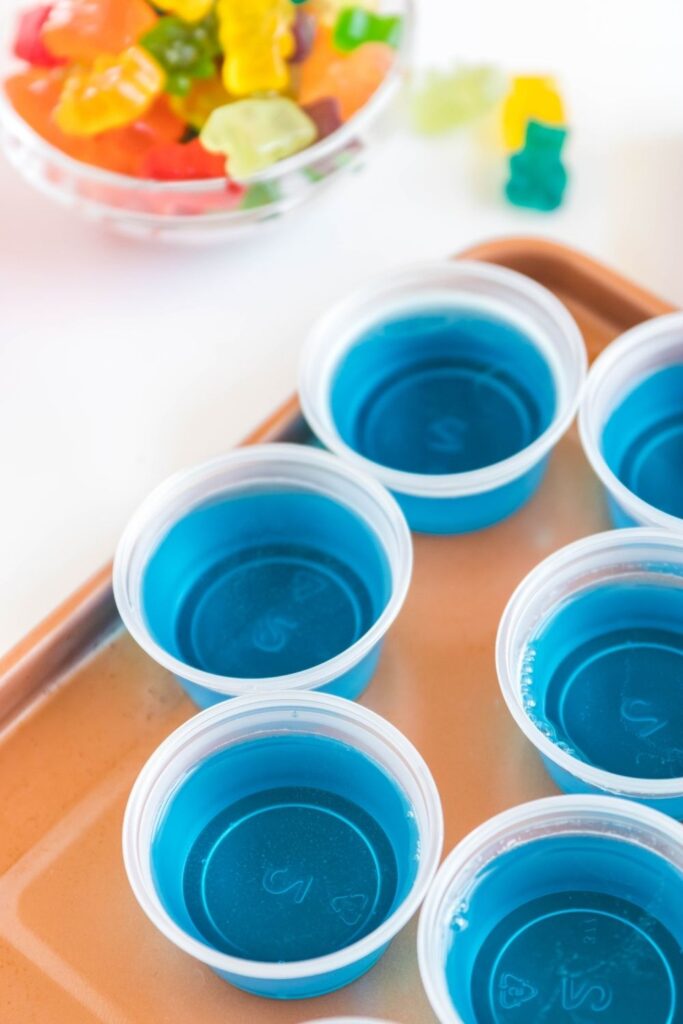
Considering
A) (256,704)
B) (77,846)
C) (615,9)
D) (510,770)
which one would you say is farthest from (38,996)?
(615,9)

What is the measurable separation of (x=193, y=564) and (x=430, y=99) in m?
0.54

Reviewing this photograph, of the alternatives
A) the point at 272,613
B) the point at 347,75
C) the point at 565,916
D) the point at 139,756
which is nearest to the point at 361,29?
the point at 347,75

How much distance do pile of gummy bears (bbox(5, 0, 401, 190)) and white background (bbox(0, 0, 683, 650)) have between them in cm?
11

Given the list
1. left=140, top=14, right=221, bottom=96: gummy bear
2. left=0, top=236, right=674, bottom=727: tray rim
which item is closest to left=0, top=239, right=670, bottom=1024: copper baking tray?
left=0, top=236, right=674, bottom=727: tray rim

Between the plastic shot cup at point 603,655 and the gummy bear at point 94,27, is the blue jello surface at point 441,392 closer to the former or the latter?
the plastic shot cup at point 603,655

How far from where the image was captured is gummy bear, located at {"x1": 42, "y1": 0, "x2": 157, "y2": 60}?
106cm

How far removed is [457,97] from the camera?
1.21 meters

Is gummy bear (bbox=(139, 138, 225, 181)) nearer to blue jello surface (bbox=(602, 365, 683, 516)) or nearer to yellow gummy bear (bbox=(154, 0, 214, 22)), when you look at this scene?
yellow gummy bear (bbox=(154, 0, 214, 22))

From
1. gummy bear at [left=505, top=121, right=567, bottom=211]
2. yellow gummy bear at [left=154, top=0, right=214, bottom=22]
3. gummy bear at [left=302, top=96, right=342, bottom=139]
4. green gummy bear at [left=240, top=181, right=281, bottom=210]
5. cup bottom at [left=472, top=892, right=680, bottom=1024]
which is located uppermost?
yellow gummy bear at [left=154, top=0, right=214, bottom=22]

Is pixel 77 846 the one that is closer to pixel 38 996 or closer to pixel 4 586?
pixel 38 996

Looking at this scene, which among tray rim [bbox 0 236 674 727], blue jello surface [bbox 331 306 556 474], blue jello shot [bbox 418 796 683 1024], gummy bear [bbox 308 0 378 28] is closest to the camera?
blue jello shot [bbox 418 796 683 1024]

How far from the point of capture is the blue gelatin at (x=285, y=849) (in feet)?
2.64

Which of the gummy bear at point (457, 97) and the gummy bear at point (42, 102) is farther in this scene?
the gummy bear at point (457, 97)

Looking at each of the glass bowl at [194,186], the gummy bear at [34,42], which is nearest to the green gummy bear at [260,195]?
the glass bowl at [194,186]
